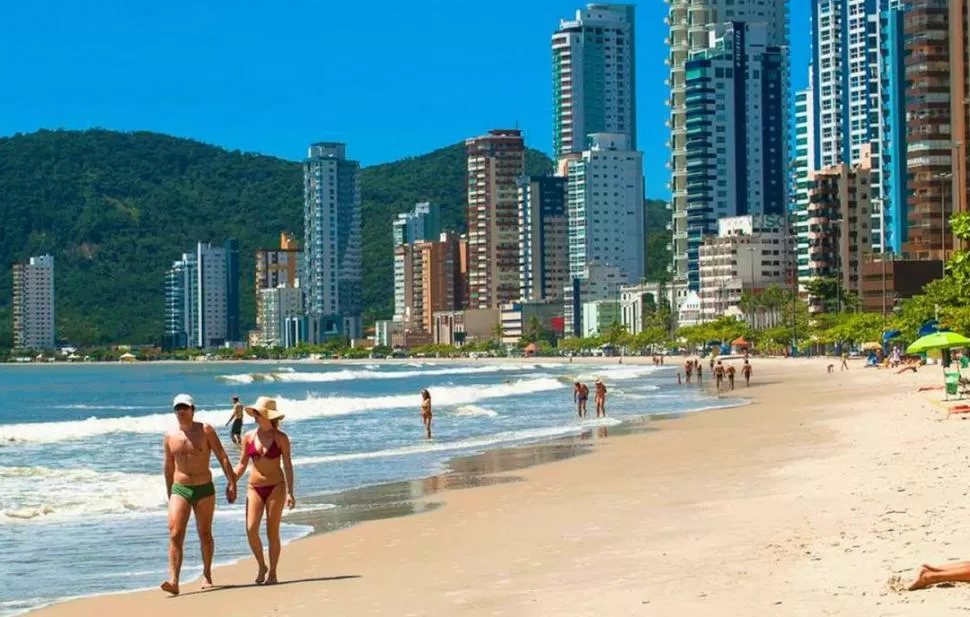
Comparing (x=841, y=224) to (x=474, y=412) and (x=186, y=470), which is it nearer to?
(x=474, y=412)

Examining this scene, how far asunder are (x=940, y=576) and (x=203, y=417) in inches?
2060

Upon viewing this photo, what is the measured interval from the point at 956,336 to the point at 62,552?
1223 inches

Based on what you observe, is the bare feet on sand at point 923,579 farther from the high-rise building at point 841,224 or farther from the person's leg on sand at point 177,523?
the high-rise building at point 841,224

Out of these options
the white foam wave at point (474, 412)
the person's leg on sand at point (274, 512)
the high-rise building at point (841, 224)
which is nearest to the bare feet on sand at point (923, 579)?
the person's leg on sand at point (274, 512)

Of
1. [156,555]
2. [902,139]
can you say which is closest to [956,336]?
[156,555]

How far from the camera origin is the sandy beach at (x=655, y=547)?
12.0 meters

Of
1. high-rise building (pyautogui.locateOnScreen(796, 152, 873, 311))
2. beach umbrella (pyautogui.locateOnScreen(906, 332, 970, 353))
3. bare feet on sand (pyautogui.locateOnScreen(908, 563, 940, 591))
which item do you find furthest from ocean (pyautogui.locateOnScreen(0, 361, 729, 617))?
high-rise building (pyautogui.locateOnScreen(796, 152, 873, 311))

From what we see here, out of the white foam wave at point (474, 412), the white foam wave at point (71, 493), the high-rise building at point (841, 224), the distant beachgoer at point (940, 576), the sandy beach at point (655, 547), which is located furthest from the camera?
the high-rise building at point (841, 224)

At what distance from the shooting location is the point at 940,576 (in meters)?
10.8

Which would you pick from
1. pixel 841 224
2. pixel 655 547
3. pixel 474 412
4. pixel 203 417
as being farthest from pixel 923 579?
pixel 841 224

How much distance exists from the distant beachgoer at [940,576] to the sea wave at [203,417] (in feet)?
67.2

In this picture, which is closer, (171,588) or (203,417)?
(171,588)

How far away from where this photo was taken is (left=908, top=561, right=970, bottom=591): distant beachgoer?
1083cm

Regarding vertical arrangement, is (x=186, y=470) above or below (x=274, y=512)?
above
